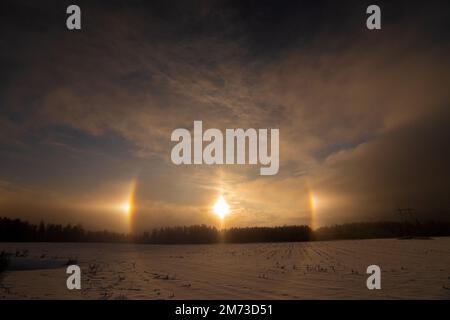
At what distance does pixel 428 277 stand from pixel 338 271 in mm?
4945

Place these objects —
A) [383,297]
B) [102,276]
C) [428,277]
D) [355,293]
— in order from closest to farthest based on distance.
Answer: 1. [383,297]
2. [355,293]
3. [428,277]
4. [102,276]
